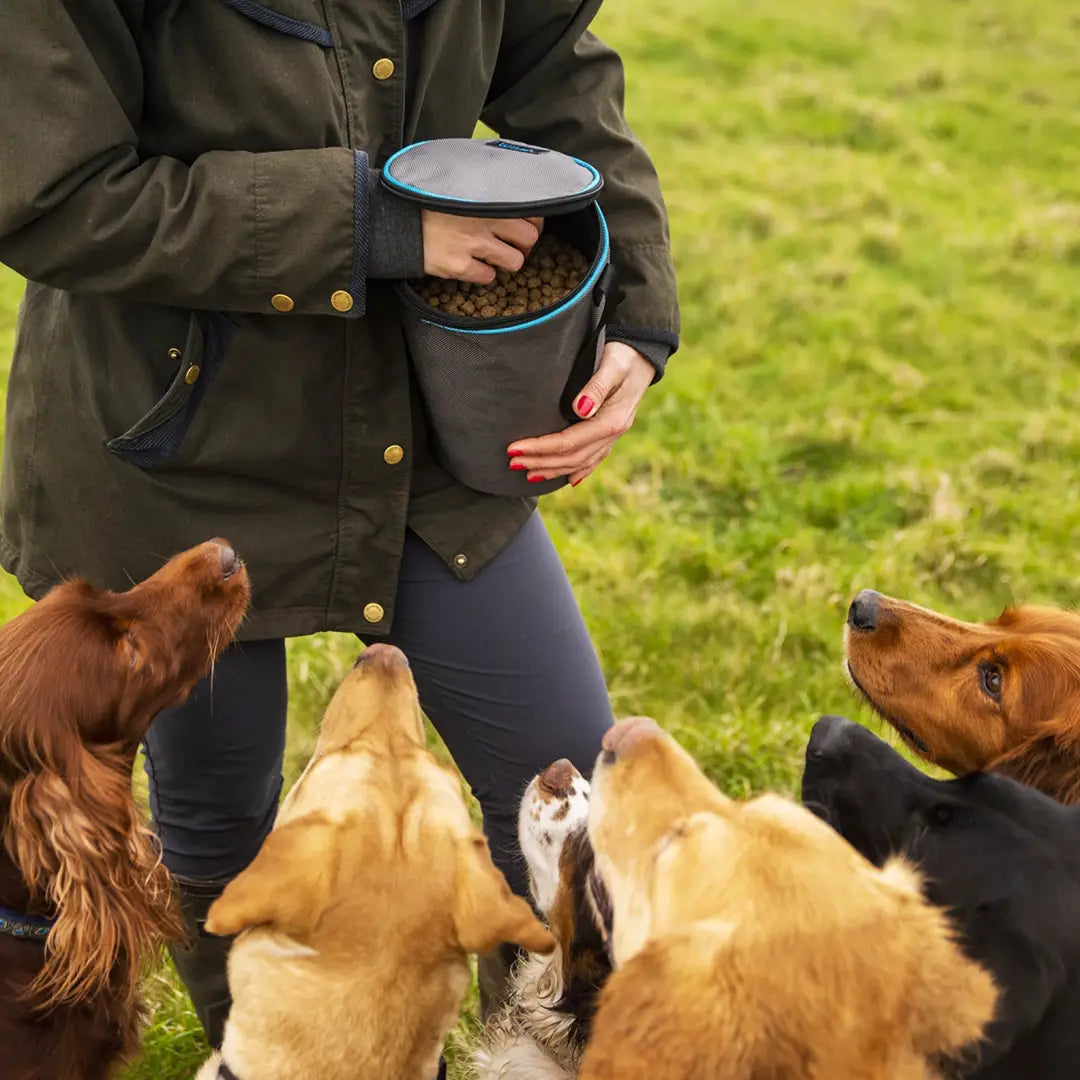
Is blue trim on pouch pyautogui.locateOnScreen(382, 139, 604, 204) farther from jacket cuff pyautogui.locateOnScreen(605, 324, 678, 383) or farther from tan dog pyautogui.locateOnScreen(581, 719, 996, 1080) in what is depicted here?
tan dog pyautogui.locateOnScreen(581, 719, 996, 1080)

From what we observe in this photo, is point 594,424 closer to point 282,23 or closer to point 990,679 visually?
point 282,23

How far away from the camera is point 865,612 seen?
3439 mm

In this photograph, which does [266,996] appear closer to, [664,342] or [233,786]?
[233,786]

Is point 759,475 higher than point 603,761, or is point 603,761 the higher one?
point 603,761

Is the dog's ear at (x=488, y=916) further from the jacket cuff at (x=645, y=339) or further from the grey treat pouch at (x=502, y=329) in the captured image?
the jacket cuff at (x=645, y=339)

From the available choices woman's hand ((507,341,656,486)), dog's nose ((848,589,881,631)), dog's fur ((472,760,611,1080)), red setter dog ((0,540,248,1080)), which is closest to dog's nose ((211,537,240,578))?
red setter dog ((0,540,248,1080))

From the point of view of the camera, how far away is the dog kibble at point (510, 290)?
2.58 metres

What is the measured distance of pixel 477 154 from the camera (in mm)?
2516

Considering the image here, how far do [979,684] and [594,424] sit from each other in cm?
116

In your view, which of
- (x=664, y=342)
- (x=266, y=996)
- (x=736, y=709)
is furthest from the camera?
(x=736, y=709)

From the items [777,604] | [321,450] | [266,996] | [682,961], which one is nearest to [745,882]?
[682,961]

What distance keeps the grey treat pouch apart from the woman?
7 centimetres

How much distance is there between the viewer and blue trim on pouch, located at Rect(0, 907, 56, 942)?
2.60 metres

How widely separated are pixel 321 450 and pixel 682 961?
1.28 metres
